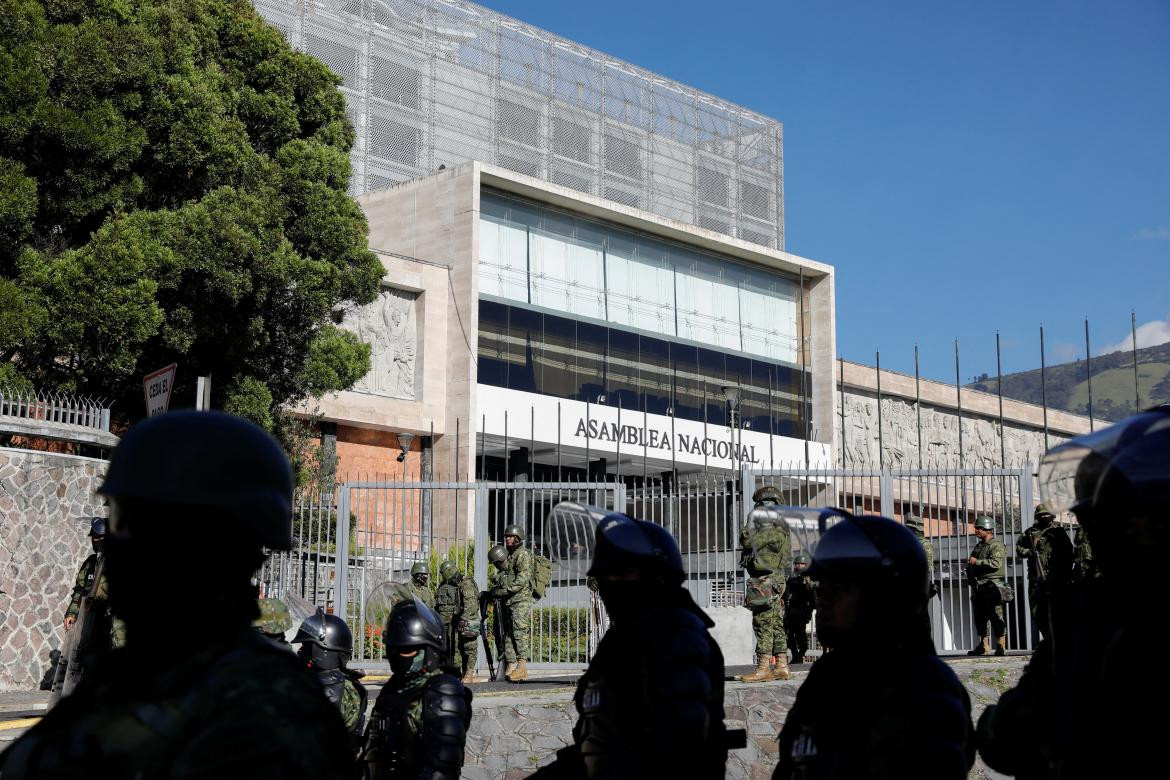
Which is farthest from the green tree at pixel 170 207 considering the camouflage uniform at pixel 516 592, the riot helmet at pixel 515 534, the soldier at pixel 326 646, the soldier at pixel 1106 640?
the soldier at pixel 1106 640

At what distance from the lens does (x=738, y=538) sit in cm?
1658

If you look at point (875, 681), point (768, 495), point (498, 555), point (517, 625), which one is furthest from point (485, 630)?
point (875, 681)

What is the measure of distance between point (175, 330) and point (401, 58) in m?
31.3

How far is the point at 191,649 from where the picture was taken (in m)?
1.98

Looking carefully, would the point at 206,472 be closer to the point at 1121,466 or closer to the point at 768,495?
the point at 1121,466

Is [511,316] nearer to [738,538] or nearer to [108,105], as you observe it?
[108,105]

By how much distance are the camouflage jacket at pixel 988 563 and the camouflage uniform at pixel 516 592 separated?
5.12 meters

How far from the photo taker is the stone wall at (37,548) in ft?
49.2

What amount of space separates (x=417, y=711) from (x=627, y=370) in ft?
120

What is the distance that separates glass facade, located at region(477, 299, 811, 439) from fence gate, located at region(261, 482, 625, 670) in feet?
65.0

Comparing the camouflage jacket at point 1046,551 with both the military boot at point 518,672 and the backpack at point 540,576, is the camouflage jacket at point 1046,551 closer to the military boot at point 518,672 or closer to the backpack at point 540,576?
the backpack at point 540,576

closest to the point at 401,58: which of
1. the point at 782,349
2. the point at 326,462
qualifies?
the point at 782,349

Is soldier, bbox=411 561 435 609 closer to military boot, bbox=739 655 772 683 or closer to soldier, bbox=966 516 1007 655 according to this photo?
military boot, bbox=739 655 772 683

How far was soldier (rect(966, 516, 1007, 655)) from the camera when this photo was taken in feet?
51.1
